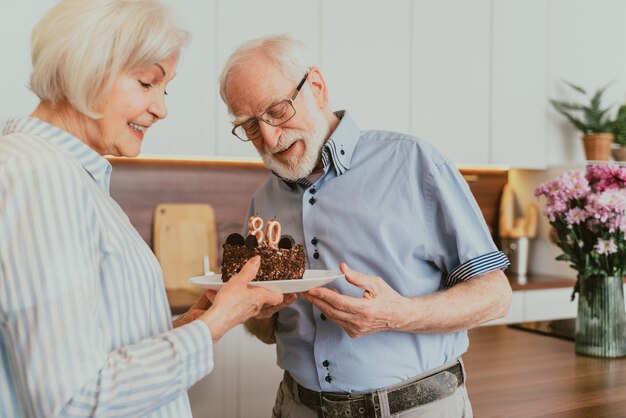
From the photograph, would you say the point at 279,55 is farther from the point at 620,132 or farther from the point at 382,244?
the point at 620,132

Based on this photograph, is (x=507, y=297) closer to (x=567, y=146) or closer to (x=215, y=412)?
(x=215, y=412)

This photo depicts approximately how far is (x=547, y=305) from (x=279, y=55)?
2361 mm

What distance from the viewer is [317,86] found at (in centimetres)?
151

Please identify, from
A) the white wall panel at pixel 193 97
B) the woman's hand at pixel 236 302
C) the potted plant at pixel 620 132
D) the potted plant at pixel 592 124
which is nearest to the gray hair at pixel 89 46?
the woman's hand at pixel 236 302

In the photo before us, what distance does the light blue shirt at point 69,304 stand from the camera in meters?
0.78

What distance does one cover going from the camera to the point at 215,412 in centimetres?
188

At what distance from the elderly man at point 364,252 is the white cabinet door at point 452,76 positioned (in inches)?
69.1

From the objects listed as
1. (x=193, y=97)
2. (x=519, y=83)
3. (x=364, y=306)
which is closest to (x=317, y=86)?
(x=364, y=306)

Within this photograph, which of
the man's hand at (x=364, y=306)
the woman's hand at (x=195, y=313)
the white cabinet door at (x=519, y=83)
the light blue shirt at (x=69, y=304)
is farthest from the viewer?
the white cabinet door at (x=519, y=83)

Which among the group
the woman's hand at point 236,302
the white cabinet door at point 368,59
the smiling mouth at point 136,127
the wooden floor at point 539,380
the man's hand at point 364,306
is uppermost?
the white cabinet door at point 368,59

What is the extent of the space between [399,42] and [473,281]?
201 cm

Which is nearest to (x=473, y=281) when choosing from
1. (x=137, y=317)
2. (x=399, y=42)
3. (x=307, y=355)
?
(x=307, y=355)

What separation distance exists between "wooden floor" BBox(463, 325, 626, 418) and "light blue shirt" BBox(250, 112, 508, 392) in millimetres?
258

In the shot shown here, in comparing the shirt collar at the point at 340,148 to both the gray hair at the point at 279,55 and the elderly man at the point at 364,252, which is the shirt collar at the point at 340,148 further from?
the gray hair at the point at 279,55
